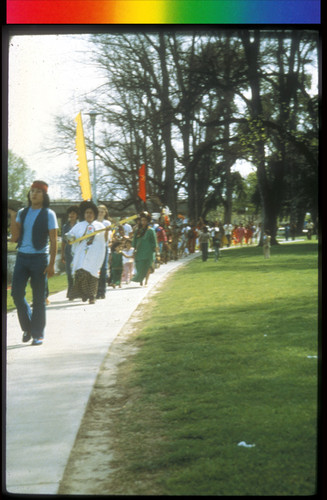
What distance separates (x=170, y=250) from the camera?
12.2 feet

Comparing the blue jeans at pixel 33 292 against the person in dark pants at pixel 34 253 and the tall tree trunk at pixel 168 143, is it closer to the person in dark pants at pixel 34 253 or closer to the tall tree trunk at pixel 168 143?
the person in dark pants at pixel 34 253

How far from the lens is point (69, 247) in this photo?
346cm

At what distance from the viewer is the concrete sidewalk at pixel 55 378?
113 inches

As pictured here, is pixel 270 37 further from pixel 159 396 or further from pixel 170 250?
pixel 159 396

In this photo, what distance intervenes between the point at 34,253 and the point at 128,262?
56 centimetres

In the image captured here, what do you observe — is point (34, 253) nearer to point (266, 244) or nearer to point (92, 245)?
point (92, 245)

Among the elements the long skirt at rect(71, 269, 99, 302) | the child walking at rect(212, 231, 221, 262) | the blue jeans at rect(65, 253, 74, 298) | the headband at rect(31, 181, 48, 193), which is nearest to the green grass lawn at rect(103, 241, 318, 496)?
the child walking at rect(212, 231, 221, 262)

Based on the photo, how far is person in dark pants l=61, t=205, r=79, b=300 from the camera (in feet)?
11.0

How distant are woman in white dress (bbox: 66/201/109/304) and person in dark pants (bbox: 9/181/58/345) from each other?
0.13 meters

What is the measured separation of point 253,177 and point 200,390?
1.29m

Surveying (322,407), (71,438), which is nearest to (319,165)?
(322,407)

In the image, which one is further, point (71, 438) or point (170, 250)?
point (170, 250)

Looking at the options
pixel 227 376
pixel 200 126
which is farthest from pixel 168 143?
pixel 227 376

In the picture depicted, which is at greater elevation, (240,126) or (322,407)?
(240,126)
